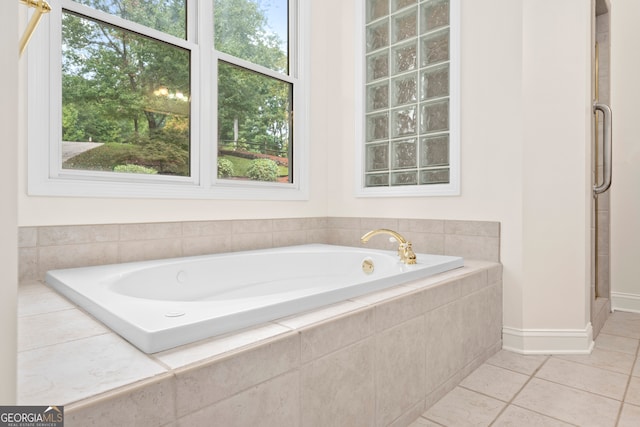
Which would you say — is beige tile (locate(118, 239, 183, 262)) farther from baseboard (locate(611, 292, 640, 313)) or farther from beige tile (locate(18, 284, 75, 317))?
baseboard (locate(611, 292, 640, 313))

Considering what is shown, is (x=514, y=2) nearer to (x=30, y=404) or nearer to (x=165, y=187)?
(x=165, y=187)

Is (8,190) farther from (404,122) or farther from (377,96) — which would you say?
(377,96)

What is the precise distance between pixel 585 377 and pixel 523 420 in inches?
23.3

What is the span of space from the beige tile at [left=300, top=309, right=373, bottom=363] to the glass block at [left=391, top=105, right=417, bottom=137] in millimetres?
1758

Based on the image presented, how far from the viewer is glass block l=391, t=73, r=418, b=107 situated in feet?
8.50

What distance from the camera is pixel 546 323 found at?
2.08 metres

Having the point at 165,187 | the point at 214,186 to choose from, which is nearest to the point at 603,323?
the point at 214,186

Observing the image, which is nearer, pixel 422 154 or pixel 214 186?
pixel 214 186

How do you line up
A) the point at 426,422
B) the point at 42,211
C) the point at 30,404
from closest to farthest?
the point at 30,404
the point at 426,422
the point at 42,211

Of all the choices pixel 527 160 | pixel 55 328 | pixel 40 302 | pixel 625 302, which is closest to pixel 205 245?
pixel 40 302

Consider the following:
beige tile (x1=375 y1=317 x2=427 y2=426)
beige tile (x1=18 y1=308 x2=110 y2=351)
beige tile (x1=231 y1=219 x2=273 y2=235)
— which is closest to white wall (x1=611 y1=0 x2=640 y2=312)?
beige tile (x1=375 y1=317 x2=427 y2=426)

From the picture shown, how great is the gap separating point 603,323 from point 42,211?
3.43m

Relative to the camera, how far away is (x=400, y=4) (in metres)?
2.65

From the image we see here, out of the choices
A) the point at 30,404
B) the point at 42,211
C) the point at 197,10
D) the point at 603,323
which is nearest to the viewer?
the point at 30,404
